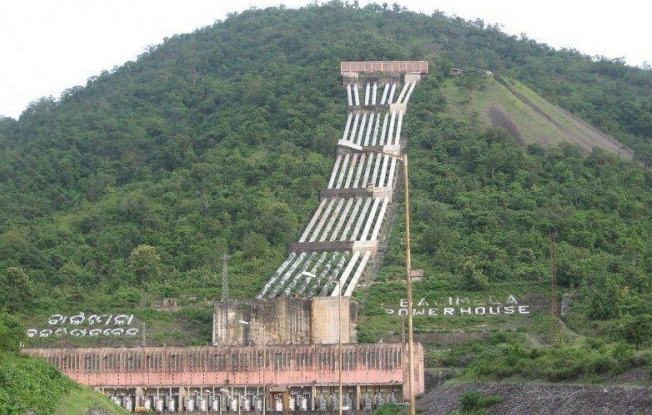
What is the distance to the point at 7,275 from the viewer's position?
70.9 metres

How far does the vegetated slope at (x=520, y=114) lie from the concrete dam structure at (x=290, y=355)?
17.0m

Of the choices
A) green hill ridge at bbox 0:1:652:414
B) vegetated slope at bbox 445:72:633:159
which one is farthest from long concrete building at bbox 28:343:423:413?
vegetated slope at bbox 445:72:633:159

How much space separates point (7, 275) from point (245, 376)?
1708cm

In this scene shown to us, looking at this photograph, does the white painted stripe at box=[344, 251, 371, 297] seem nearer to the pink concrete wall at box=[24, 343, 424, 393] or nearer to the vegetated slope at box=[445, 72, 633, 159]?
the pink concrete wall at box=[24, 343, 424, 393]

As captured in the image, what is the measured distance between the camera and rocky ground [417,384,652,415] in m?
33.8

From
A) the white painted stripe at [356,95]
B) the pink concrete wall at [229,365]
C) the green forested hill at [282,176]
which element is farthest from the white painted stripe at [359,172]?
the pink concrete wall at [229,365]

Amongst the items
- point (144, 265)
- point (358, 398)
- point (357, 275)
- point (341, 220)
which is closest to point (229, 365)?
point (358, 398)

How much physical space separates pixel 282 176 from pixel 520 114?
21.4 metres

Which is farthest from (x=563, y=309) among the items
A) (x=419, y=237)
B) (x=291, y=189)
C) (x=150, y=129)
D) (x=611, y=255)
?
(x=150, y=129)

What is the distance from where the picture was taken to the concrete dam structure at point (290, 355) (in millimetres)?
59094

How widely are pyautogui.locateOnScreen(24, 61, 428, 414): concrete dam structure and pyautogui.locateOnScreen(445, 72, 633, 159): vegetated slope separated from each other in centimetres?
1699

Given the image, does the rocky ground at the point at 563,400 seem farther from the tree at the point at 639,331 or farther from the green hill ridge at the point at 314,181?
the tree at the point at 639,331

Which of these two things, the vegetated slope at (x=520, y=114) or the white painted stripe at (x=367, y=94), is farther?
the white painted stripe at (x=367, y=94)

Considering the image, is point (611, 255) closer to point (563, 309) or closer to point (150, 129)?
point (563, 309)
